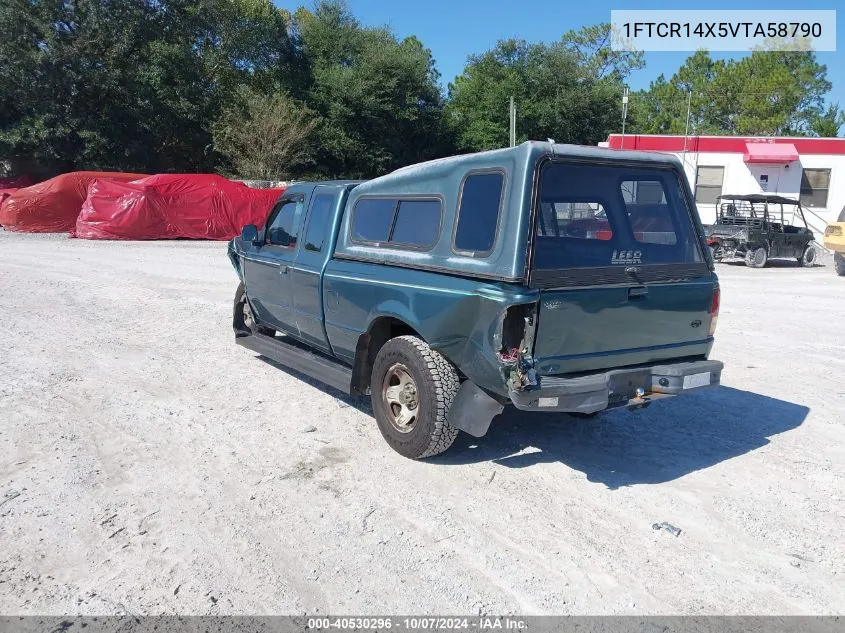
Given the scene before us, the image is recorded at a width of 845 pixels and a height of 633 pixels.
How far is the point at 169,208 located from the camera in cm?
2252

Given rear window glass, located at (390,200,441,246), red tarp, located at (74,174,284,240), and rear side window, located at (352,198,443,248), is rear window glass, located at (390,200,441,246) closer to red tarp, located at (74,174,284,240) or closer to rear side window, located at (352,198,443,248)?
rear side window, located at (352,198,443,248)

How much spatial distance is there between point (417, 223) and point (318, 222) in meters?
1.48

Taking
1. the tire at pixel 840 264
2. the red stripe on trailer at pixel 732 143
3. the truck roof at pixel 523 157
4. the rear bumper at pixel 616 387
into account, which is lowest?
the rear bumper at pixel 616 387

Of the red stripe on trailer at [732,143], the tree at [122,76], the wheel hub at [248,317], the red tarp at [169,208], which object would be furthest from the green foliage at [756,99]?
the wheel hub at [248,317]

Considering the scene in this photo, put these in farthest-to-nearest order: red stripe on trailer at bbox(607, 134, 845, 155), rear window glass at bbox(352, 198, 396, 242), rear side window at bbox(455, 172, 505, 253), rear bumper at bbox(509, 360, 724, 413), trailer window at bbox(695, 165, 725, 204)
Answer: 1. trailer window at bbox(695, 165, 725, 204)
2. red stripe on trailer at bbox(607, 134, 845, 155)
3. rear window glass at bbox(352, 198, 396, 242)
4. rear side window at bbox(455, 172, 505, 253)
5. rear bumper at bbox(509, 360, 724, 413)

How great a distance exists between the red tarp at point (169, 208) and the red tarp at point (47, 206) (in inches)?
51.9

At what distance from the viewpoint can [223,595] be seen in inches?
128

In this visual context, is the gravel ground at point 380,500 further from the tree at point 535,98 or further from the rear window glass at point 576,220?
the tree at point 535,98

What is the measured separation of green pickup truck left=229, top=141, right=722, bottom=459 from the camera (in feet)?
13.6

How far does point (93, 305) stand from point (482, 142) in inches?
1375

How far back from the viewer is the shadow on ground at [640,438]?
484 centimetres

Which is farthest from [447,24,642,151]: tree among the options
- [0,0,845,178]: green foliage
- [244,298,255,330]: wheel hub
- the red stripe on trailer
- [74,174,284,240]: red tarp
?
[244,298,255,330]: wheel hub

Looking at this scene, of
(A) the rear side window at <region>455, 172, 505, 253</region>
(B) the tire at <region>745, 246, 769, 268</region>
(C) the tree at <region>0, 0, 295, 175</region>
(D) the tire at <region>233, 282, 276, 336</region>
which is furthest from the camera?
(C) the tree at <region>0, 0, 295, 175</region>

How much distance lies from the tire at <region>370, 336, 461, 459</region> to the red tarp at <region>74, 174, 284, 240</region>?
1906cm
